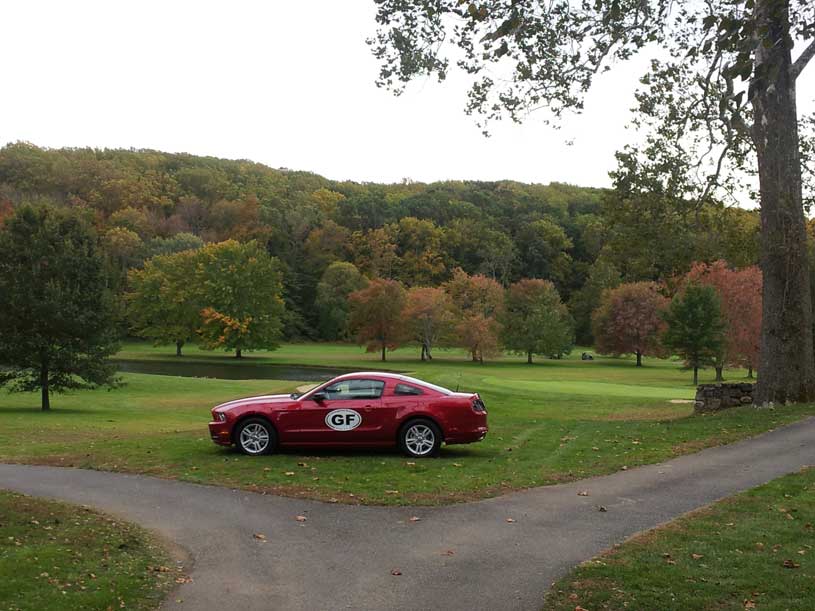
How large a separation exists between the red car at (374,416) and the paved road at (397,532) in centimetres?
228

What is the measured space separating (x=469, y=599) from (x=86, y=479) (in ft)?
27.4

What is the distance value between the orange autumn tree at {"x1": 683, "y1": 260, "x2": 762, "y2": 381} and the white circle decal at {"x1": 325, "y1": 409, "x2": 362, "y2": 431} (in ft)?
139

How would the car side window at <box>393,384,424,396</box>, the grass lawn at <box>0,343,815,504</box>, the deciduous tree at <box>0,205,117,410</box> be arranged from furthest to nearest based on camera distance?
the deciduous tree at <box>0,205,117,410</box>, the car side window at <box>393,384,424,396</box>, the grass lawn at <box>0,343,815,504</box>

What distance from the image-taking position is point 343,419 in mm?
13750

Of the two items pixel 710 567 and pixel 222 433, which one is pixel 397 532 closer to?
pixel 710 567

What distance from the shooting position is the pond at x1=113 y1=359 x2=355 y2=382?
56.2 meters

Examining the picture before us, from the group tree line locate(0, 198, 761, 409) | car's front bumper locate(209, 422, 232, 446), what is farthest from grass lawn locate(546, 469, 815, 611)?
tree line locate(0, 198, 761, 409)

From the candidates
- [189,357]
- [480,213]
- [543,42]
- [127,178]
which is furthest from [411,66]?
[480,213]

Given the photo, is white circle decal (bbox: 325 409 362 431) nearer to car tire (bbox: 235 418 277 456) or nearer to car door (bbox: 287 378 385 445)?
car door (bbox: 287 378 385 445)

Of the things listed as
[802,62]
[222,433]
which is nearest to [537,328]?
[802,62]

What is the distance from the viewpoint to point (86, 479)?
1284 cm

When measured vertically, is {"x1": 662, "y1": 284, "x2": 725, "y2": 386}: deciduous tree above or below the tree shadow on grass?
above

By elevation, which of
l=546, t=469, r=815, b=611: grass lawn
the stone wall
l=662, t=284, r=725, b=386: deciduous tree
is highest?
l=662, t=284, r=725, b=386: deciduous tree

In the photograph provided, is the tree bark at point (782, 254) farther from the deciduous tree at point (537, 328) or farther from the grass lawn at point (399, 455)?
the deciduous tree at point (537, 328)
